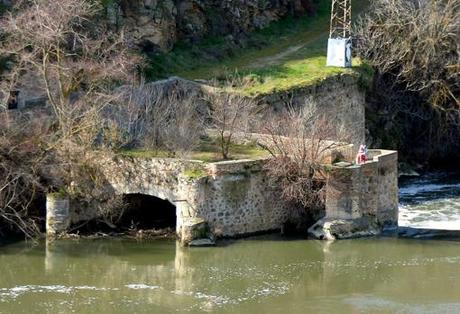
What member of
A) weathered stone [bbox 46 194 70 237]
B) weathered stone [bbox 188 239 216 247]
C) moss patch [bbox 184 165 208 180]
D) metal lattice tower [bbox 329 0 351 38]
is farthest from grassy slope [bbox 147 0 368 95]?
weathered stone [bbox 46 194 70 237]

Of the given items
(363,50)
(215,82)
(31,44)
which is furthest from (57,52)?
(363,50)

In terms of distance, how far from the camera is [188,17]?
147 feet

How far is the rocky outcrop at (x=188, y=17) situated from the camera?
41875mm

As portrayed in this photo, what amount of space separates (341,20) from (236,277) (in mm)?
17921

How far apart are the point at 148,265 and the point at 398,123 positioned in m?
18.2

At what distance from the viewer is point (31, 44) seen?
106ft

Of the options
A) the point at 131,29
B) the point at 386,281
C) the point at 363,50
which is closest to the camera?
the point at 386,281

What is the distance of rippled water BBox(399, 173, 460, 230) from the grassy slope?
16.3 feet

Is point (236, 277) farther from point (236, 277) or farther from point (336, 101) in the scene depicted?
point (336, 101)

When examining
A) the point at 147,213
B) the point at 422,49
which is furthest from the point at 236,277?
the point at 422,49

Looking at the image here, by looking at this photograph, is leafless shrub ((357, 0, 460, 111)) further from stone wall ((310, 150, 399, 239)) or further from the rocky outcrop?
stone wall ((310, 150, 399, 239))

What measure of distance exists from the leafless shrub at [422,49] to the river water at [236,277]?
13.2m

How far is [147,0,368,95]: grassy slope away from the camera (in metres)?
40.4

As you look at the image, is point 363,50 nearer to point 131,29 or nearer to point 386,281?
point 131,29
